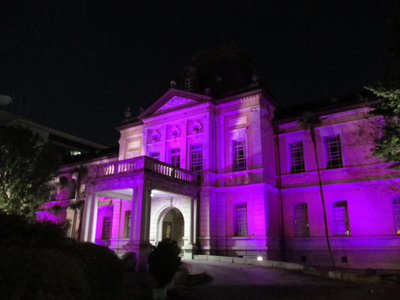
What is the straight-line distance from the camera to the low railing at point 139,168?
18641 mm

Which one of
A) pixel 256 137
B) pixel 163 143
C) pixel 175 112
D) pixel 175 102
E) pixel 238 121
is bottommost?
pixel 256 137

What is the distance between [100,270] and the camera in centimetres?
756

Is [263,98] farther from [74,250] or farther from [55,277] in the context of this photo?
[55,277]

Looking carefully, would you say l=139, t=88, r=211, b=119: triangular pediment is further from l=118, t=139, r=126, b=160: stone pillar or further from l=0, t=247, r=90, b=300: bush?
l=0, t=247, r=90, b=300: bush

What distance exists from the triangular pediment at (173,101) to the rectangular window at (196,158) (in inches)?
124

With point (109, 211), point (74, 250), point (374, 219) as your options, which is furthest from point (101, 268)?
point (109, 211)

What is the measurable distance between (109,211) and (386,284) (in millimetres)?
22826

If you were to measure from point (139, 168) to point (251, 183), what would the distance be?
726cm

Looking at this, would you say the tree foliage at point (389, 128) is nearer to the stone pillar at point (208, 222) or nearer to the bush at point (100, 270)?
the stone pillar at point (208, 222)

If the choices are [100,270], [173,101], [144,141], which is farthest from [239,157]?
[100,270]

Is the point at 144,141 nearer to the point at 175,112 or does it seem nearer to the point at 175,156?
the point at 175,156

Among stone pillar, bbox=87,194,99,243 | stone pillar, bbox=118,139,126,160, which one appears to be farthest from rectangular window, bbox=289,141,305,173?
stone pillar, bbox=118,139,126,160

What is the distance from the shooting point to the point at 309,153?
2197 cm

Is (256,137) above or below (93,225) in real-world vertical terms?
above
